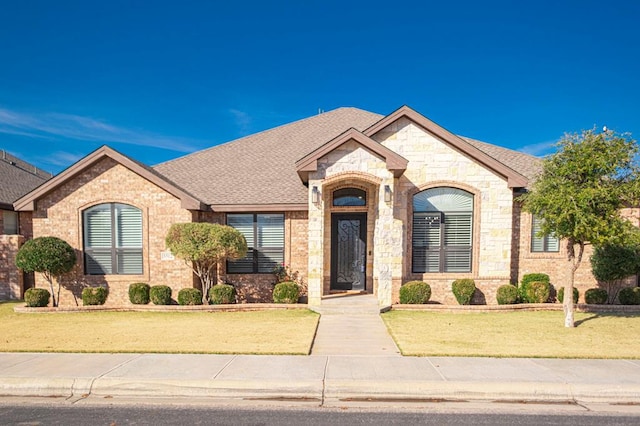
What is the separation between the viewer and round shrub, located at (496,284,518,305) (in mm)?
10758

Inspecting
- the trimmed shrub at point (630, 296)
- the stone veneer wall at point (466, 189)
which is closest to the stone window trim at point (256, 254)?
the stone veneer wall at point (466, 189)

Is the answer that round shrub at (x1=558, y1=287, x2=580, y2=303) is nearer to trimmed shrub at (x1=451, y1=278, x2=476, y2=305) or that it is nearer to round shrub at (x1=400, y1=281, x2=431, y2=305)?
trimmed shrub at (x1=451, y1=278, x2=476, y2=305)

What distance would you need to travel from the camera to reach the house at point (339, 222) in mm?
11172

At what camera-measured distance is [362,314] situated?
9.90m

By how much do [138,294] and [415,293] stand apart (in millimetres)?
8947

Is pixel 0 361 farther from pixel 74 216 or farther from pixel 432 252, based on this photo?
pixel 432 252

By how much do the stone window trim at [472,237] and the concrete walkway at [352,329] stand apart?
74.7 inches

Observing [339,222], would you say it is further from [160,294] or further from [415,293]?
[160,294]

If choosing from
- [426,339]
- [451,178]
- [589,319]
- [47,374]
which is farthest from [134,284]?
[589,319]

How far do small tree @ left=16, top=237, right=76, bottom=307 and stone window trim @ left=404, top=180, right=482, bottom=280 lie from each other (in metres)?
11.3

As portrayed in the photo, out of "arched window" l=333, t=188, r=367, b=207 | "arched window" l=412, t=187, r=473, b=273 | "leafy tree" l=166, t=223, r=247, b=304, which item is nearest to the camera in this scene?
"leafy tree" l=166, t=223, r=247, b=304

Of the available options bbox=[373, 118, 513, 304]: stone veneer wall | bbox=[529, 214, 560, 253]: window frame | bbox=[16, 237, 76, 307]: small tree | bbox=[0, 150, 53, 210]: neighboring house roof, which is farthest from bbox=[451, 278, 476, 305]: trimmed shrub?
bbox=[0, 150, 53, 210]: neighboring house roof

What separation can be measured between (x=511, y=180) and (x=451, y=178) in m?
1.92

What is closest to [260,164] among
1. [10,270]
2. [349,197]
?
[349,197]
